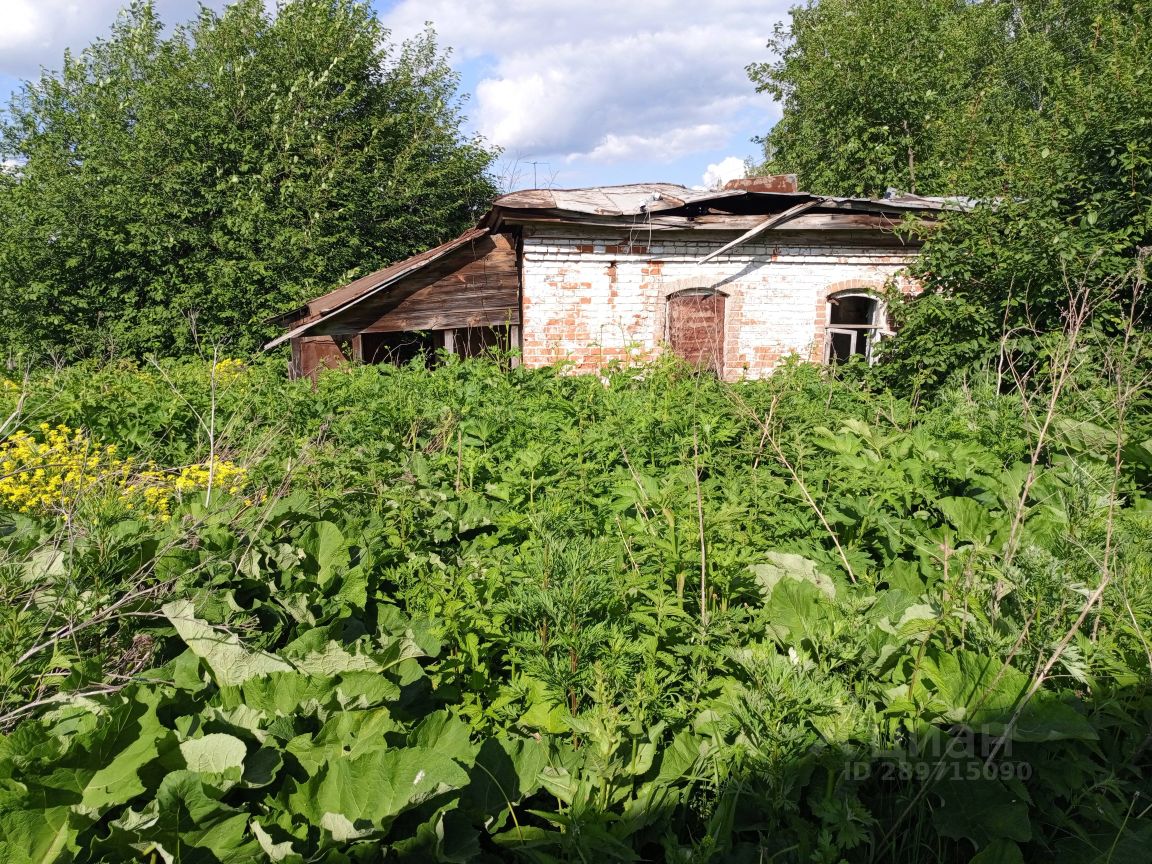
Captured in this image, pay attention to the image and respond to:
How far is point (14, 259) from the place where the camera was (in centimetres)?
1725

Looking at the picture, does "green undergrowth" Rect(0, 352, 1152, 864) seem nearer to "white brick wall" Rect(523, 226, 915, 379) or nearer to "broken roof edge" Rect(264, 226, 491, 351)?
"white brick wall" Rect(523, 226, 915, 379)

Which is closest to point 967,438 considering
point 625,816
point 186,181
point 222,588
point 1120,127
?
point 625,816

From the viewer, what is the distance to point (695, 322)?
1066cm

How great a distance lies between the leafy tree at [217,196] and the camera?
55.6ft

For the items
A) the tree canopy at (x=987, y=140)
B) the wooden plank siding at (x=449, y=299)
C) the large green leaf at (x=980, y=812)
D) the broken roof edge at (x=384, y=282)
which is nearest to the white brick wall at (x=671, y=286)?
the wooden plank siding at (x=449, y=299)

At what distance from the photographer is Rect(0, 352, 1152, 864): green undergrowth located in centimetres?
173

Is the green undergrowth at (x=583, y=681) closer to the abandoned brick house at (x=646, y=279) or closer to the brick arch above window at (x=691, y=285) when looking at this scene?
the abandoned brick house at (x=646, y=279)

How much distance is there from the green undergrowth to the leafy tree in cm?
1529

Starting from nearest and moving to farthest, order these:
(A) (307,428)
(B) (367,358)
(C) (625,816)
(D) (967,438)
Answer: (C) (625,816) < (D) (967,438) < (A) (307,428) < (B) (367,358)

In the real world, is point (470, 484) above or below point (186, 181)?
below

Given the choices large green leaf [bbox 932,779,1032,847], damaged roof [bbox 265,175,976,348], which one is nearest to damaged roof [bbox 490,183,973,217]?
damaged roof [bbox 265,175,976,348]

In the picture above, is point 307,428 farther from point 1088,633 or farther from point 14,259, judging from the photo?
point 14,259

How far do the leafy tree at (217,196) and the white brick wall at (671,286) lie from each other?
29.5ft

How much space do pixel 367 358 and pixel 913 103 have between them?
1860 cm
